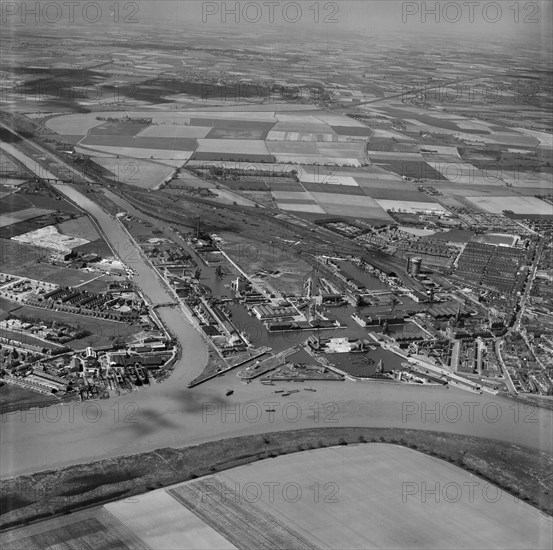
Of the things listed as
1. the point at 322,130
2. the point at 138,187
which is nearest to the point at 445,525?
the point at 138,187

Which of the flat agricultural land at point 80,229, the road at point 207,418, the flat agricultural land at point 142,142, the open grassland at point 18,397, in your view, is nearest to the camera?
the road at point 207,418

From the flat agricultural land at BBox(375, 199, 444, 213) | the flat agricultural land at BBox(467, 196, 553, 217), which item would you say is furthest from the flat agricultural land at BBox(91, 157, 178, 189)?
the flat agricultural land at BBox(467, 196, 553, 217)

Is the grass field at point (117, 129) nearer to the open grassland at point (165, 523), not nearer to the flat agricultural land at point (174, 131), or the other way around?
the flat agricultural land at point (174, 131)

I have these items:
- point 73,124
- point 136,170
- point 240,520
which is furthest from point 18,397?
point 73,124

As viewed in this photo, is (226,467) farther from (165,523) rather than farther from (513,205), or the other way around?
(513,205)

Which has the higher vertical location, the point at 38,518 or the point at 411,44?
the point at 411,44

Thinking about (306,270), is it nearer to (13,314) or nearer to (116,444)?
(13,314)

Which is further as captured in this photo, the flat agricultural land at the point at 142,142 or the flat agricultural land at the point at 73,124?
the flat agricultural land at the point at 73,124

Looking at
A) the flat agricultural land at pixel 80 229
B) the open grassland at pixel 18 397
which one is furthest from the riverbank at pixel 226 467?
the flat agricultural land at pixel 80 229

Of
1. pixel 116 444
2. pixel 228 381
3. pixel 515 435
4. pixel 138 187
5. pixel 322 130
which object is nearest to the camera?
pixel 116 444

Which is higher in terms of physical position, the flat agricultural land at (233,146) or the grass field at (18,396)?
the flat agricultural land at (233,146)

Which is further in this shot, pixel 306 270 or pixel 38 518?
pixel 306 270
